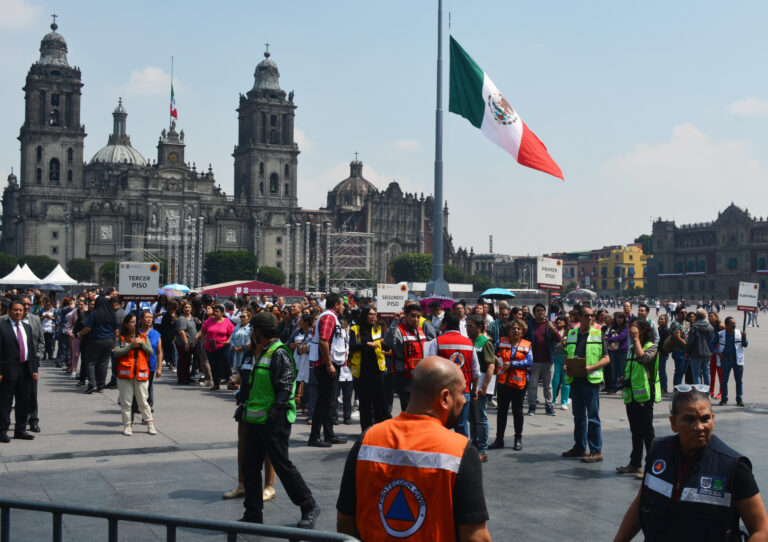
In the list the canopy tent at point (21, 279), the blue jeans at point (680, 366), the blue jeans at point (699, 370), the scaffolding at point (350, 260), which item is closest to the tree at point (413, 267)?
the scaffolding at point (350, 260)

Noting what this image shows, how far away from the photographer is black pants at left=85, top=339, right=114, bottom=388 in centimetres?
1440

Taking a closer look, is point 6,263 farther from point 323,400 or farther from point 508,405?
point 508,405

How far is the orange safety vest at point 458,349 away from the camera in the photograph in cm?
862

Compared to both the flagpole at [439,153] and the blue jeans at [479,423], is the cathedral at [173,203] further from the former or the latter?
the blue jeans at [479,423]

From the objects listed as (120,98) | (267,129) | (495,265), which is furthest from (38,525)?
(495,265)

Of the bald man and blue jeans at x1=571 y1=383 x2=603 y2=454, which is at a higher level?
the bald man

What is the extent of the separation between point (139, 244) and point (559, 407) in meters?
89.9

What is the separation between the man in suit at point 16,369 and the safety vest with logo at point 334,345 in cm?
350

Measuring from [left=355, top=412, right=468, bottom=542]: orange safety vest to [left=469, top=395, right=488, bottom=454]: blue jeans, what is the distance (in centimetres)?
581

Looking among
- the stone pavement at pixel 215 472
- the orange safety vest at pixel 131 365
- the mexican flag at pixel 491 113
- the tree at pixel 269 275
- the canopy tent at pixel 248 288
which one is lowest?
the stone pavement at pixel 215 472

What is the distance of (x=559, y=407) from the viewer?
14164mm

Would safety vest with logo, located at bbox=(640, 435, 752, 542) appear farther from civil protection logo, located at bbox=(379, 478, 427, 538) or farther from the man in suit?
the man in suit

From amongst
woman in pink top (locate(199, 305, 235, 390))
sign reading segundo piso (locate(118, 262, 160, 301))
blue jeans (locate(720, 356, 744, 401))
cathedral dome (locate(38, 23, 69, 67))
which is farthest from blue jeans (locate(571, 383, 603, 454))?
cathedral dome (locate(38, 23, 69, 67))

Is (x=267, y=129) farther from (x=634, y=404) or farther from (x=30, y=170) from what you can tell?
(x=634, y=404)
